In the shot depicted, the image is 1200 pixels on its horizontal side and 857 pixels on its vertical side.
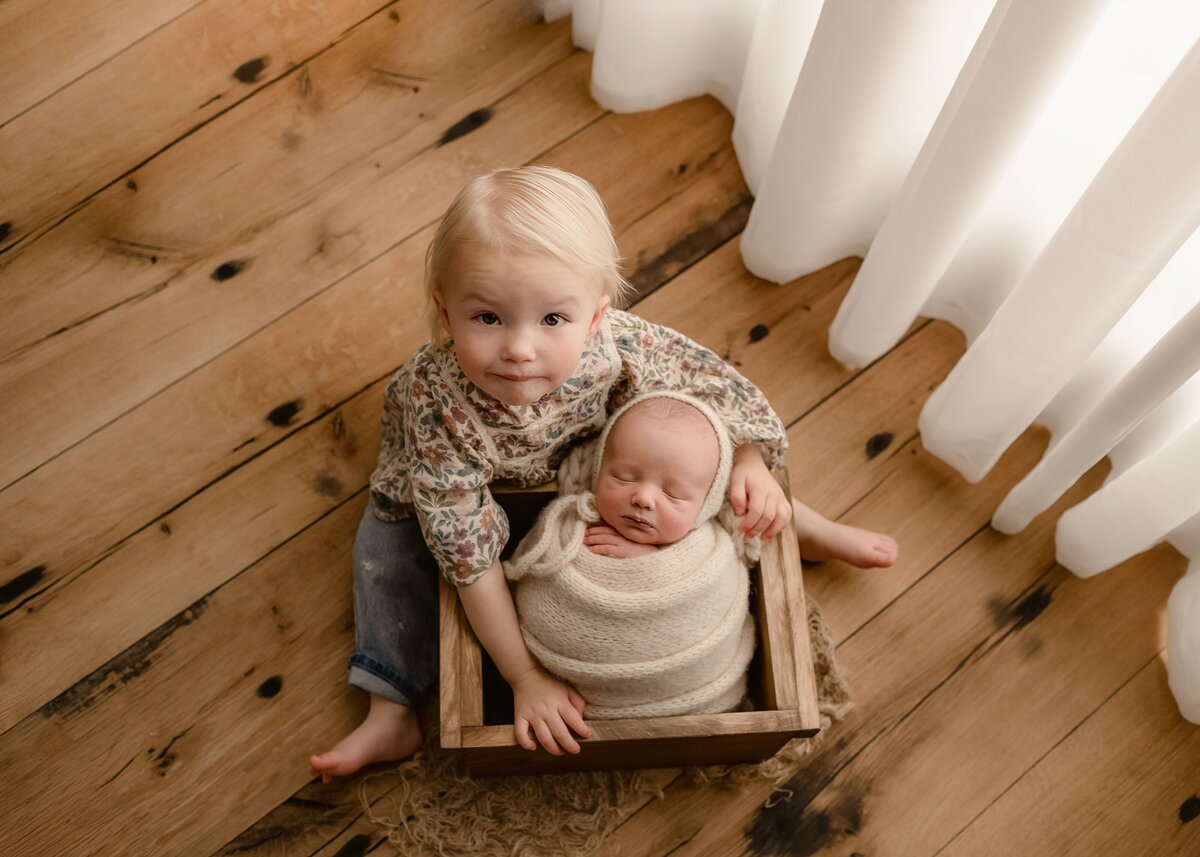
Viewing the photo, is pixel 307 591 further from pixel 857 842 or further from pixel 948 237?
pixel 948 237

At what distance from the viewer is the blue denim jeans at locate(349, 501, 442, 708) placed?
1116 mm

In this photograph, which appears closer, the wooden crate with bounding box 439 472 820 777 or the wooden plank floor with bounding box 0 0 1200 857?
the wooden crate with bounding box 439 472 820 777

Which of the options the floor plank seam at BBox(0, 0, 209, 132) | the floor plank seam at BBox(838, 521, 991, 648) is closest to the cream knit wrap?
the floor plank seam at BBox(838, 521, 991, 648)

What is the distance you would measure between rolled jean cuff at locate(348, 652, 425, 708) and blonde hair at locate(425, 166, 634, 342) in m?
0.43

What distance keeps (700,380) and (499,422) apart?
0.22m

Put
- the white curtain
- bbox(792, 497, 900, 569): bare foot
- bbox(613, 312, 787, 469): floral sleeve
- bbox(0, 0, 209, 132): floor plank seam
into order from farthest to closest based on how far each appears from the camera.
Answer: bbox(0, 0, 209, 132): floor plank seam → bbox(792, 497, 900, 569): bare foot → bbox(613, 312, 787, 469): floral sleeve → the white curtain

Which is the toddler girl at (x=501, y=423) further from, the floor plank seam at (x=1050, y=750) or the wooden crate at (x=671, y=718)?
the floor plank seam at (x=1050, y=750)

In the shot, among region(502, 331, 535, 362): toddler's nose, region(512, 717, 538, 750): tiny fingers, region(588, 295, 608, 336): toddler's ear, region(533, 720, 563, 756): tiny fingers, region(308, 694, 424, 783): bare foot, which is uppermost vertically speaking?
region(502, 331, 535, 362): toddler's nose

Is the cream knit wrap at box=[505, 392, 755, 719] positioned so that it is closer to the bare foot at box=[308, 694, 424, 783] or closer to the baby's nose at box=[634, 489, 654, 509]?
the baby's nose at box=[634, 489, 654, 509]

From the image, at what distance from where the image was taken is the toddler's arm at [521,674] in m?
0.94

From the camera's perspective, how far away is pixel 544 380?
0.90 m

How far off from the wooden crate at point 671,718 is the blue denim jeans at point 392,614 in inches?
3.7

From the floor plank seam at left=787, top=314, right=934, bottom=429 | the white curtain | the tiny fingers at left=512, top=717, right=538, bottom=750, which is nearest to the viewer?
the white curtain

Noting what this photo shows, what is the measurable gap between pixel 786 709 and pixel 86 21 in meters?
1.32
